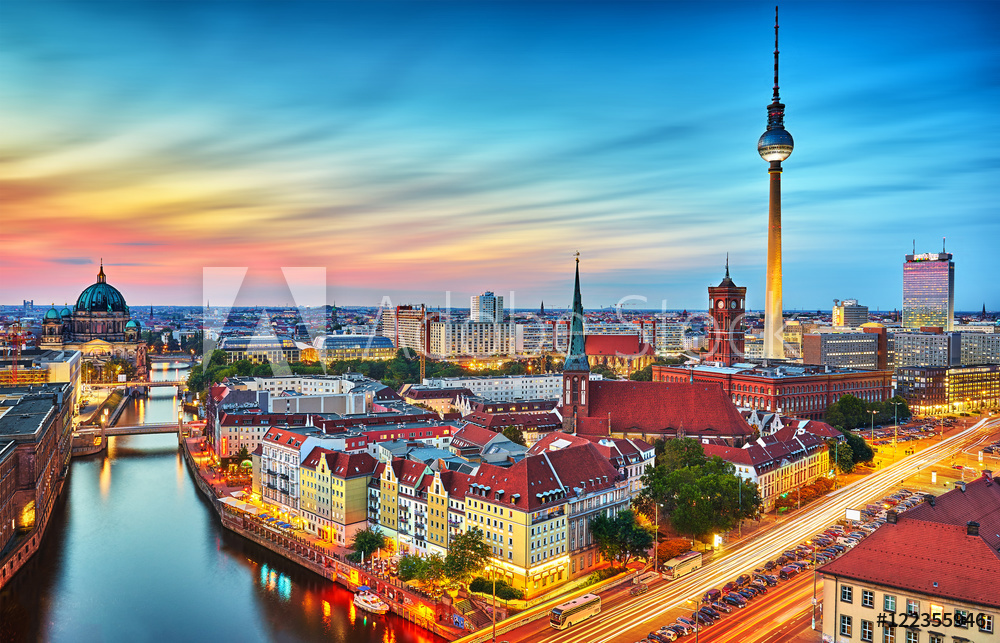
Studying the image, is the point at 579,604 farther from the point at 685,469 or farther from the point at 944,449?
the point at 944,449

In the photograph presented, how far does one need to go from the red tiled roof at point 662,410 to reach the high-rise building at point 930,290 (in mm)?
143917

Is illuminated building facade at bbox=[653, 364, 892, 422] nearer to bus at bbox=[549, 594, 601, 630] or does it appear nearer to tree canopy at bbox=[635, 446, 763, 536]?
tree canopy at bbox=[635, 446, 763, 536]

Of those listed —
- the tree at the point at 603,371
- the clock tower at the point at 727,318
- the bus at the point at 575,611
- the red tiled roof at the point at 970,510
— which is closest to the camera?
the red tiled roof at the point at 970,510

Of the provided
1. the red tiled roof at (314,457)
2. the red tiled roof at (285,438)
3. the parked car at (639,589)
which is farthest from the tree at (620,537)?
the red tiled roof at (285,438)

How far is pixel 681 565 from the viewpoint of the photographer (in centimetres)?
3381

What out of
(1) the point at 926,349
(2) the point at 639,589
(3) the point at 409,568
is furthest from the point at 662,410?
(1) the point at 926,349

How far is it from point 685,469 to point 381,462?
16.5m

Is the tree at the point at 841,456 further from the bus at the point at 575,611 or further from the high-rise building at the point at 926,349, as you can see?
the high-rise building at the point at 926,349

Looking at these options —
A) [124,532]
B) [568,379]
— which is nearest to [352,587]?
[124,532]

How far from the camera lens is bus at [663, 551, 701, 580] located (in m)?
33.6

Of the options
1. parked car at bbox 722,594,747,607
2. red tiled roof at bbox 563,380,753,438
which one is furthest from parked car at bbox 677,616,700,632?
red tiled roof at bbox 563,380,753,438

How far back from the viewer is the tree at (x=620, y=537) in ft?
115

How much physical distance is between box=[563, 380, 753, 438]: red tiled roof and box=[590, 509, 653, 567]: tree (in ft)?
53.0

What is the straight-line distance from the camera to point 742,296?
79.8 m
